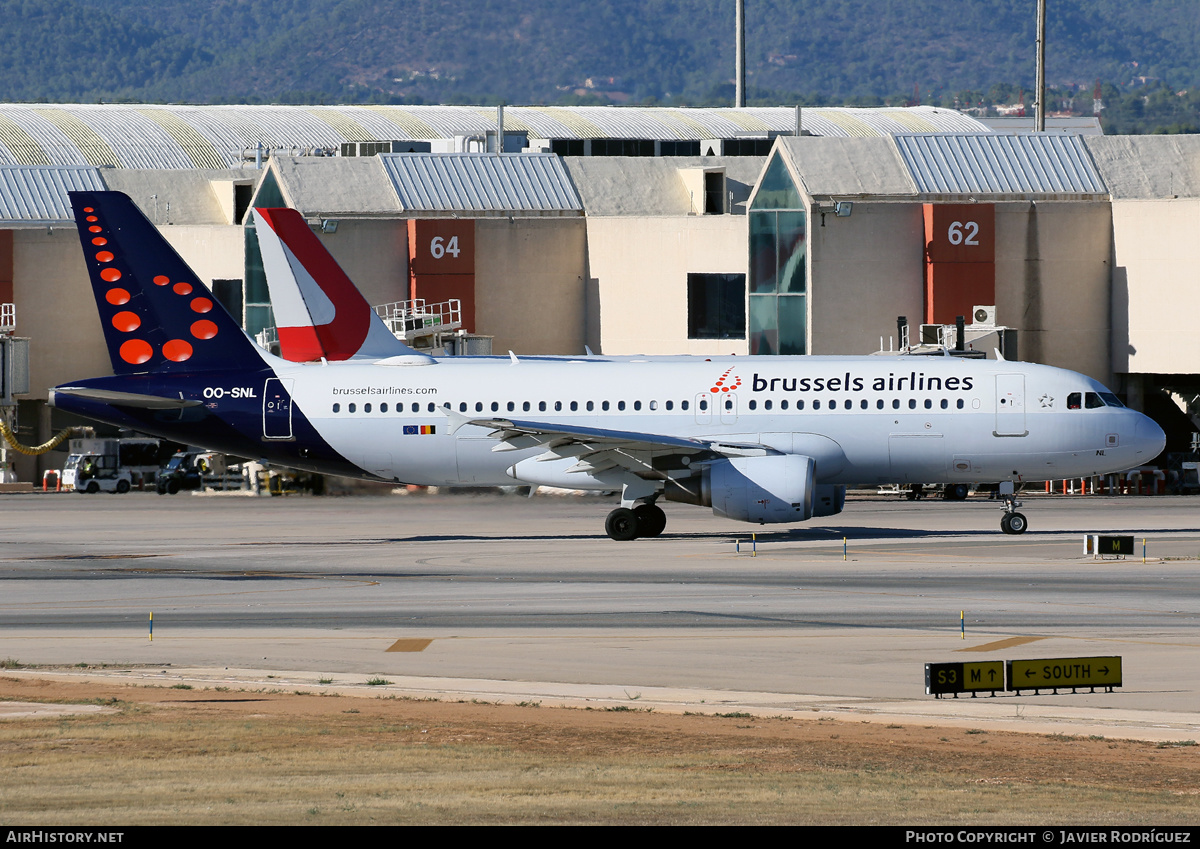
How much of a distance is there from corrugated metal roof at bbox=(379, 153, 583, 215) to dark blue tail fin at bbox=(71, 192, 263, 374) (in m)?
31.7

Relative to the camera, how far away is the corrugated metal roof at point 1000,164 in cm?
7394

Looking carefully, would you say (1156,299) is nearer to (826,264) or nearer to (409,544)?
(826,264)

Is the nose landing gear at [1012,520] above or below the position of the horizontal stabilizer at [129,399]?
below

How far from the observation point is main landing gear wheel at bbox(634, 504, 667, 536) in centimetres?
4556

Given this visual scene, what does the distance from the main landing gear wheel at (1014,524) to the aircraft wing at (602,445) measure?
6861mm

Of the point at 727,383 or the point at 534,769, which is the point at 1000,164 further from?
the point at 534,769

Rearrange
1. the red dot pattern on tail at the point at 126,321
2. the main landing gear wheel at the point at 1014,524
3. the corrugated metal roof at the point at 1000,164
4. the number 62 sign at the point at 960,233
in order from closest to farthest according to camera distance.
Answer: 1. the main landing gear wheel at the point at 1014,524
2. the red dot pattern on tail at the point at 126,321
3. the number 62 sign at the point at 960,233
4. the corrugated metal roof at the point at 1000,164

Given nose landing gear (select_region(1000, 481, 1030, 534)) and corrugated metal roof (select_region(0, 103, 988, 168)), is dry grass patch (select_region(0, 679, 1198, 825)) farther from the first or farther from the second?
corrugated metal roof (select_region(0, 103, 988, 168))

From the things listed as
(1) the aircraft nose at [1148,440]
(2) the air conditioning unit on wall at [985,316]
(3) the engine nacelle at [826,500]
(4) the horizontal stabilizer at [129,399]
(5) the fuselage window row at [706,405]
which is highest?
(2) the air conditioning unit on wall at [985,316]

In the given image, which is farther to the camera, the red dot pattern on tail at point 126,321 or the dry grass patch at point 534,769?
the red dot pattern on tail at point 126,321

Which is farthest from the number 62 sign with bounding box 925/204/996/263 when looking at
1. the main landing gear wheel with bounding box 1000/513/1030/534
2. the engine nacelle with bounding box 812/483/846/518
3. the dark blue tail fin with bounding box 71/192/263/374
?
the dark blue tail fin with bounding box 71/192/263/374

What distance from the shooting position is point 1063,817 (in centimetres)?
1596

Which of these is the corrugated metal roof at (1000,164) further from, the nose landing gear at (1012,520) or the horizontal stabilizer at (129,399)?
the horizontal stabilizer at (129,399)

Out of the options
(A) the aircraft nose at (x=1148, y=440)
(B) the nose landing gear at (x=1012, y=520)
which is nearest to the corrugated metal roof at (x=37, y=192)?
(B) the nose landing gear at (x=1012, y=520)
